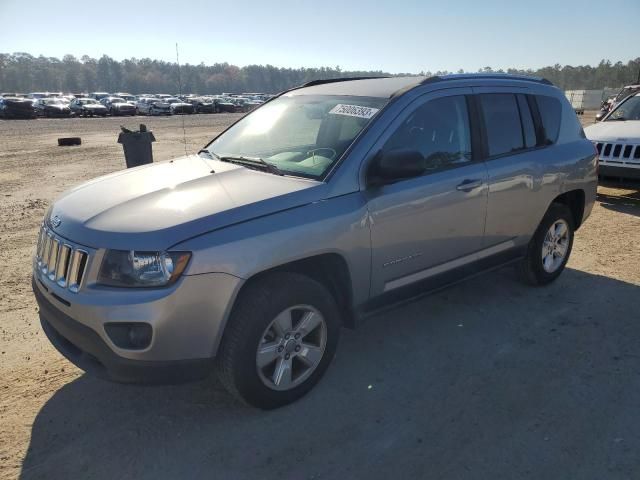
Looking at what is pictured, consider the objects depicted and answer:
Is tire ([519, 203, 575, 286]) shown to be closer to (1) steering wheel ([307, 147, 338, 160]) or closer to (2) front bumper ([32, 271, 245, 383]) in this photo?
(1) steering wheel ([307, 147, 338, 160])

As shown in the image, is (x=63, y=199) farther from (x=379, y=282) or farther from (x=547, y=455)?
(x=547, y=455)

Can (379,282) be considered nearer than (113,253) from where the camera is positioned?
No

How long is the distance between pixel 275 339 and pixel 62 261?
49.9 inches

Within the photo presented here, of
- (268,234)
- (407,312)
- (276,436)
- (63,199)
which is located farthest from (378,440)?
(63,199)

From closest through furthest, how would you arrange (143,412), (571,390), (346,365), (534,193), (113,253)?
(113,253) → (143,412) → (571,390) → (346,365) → (534,193)

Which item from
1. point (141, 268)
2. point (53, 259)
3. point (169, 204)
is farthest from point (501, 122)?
point (53, 259)

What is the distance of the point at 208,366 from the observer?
2648mm

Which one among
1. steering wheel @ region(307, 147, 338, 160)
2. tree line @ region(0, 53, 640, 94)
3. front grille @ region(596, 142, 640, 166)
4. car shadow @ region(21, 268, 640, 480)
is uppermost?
tree line @ region(0, 53, 640, 94)

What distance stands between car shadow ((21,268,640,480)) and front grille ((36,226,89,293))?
881 millimetres

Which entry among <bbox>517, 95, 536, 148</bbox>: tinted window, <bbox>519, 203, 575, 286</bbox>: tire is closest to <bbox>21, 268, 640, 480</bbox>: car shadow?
<bbox>519, 203, 575, 286</bbox>: tire

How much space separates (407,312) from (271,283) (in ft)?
6.37

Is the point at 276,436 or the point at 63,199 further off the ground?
the point at 63,199

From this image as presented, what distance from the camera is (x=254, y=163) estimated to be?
136 inches

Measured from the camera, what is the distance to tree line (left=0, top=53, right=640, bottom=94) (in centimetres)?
12325
